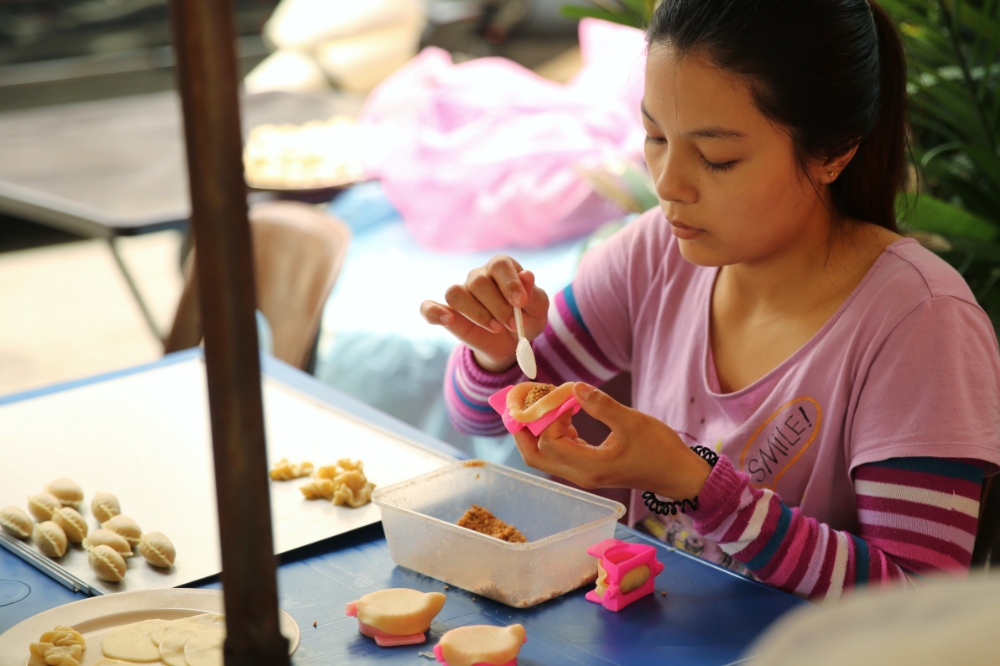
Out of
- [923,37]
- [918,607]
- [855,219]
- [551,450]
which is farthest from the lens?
[923,37]

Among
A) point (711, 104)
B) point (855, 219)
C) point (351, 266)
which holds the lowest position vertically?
point (351, 266)

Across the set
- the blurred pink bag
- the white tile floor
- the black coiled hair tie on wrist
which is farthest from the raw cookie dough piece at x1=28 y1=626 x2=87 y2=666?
the white tile floor

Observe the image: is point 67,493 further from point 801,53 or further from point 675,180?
point 801,53

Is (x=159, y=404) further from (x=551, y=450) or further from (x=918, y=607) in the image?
(x=918, y=607)

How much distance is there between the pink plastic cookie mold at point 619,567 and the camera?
0.91 metres

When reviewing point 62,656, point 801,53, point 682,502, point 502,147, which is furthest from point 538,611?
point 502,147

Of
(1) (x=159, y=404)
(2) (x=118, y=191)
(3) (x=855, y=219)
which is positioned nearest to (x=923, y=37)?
(3) (x=855, y=219)

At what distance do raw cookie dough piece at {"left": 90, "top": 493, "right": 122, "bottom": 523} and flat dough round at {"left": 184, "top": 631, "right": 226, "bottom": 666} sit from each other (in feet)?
1.02

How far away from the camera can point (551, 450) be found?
93cm

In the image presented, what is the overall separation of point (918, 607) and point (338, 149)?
9.10ft

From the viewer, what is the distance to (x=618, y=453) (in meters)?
0.92

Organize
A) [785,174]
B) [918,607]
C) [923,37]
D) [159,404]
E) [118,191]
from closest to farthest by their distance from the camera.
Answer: [918,607], [785,174], [159,404], [923,37], [118,191]

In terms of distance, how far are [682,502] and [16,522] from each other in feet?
2.28

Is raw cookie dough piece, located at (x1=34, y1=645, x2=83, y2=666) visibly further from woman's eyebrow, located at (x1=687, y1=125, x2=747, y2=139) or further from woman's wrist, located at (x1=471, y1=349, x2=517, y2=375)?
woman's eyebrow, located at (x1=687, y1=125, x2=747, y2=139)
